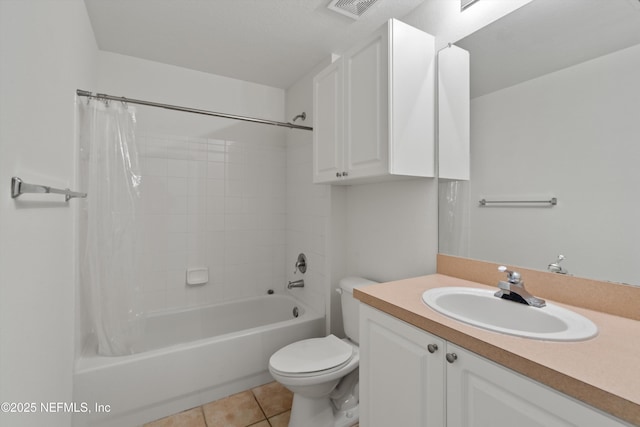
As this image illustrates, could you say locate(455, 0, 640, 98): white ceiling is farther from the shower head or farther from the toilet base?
the toilet base

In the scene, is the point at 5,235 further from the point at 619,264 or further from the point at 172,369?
the point at 619,264

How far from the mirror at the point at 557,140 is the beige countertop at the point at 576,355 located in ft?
0.86

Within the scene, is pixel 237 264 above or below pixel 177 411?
above

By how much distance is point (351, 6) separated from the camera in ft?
5.32

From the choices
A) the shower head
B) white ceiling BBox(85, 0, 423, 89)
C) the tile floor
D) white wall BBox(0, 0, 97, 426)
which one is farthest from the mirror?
white wall BBox(0, 0, 97, 426)

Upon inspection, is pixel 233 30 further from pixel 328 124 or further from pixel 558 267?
pixel 558 267

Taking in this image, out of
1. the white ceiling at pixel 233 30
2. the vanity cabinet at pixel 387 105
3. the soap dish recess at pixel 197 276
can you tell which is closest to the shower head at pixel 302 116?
the white ceiling at pixel 233 30

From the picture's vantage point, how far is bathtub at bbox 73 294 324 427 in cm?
149

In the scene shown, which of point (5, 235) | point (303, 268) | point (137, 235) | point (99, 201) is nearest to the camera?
point (5, 235)

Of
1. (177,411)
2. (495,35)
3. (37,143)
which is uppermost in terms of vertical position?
(495,35)

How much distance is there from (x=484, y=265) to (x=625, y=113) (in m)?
0.73

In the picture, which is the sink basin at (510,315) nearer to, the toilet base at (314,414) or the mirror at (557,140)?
the mirror at (557,140)

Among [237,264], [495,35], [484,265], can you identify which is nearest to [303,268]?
[237,264]

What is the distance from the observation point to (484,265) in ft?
4.24
